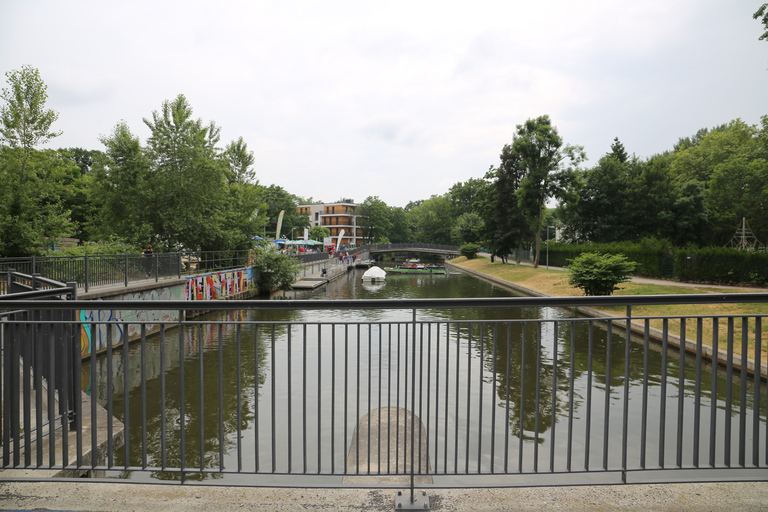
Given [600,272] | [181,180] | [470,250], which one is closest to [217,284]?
[181,180]

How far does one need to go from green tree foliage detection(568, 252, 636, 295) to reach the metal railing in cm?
476

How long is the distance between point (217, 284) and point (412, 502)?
78.6 ft

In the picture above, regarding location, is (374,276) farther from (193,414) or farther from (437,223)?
(437,223)

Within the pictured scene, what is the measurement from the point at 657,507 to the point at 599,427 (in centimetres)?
618

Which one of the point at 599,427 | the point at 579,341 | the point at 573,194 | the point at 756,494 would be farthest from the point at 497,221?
the point at 756,494

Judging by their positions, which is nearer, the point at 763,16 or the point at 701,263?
the point at 763,16

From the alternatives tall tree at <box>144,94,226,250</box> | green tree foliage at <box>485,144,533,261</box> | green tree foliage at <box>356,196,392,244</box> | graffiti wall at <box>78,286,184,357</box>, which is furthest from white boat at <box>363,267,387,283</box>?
green tree foliage at <box>356,196,392,244</box>

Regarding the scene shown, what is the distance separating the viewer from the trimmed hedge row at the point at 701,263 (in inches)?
970

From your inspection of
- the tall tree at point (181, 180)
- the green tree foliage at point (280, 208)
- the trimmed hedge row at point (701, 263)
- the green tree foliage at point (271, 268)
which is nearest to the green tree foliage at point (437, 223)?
the green tree foliage at point (280, 208)

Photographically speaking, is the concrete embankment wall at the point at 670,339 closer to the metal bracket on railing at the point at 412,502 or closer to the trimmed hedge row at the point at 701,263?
the metal bracket on railing at the point at 412,502

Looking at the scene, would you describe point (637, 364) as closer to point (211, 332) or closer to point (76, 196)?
point (211, 332)

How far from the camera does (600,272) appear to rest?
2045cm

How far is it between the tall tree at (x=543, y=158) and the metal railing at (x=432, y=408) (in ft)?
95.4

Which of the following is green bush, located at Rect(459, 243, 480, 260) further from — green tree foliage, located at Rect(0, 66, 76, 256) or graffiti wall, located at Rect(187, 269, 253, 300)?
green tree foliage, located at Rect(0, 66, 76, 256)
